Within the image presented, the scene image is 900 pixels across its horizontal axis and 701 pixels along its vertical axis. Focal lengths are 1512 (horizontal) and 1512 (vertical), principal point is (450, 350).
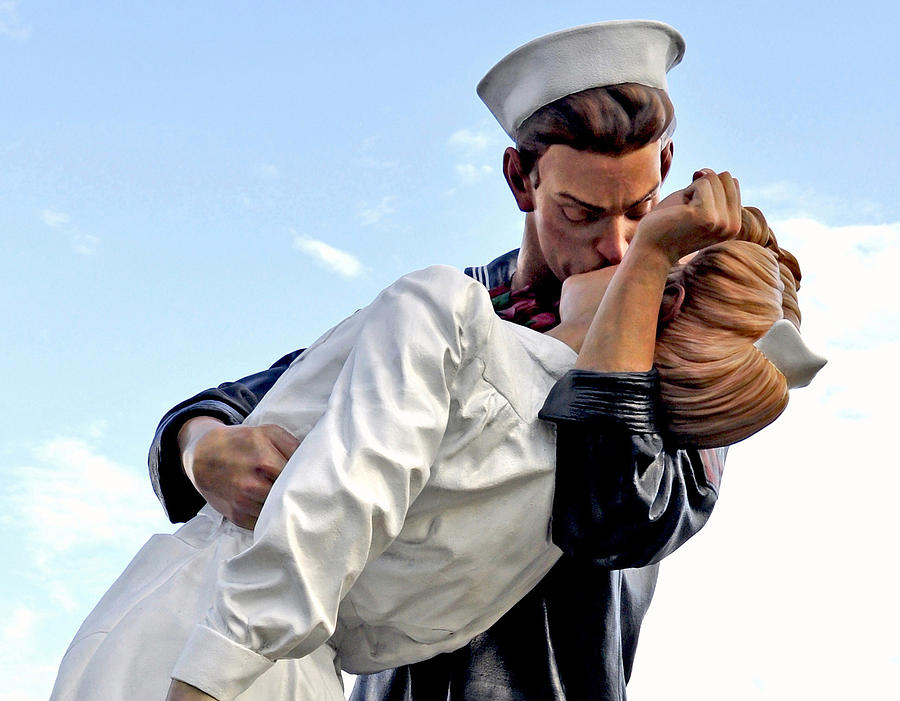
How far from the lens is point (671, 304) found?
2.37 metres

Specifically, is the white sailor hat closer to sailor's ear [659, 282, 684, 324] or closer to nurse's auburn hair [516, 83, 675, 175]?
nurse's auburn hair [516, 83, 675, 175]

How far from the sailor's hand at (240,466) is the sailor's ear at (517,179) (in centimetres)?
77

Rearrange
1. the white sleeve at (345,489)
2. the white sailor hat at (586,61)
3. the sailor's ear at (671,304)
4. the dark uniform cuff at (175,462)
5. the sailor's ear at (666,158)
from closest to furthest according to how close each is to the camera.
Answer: the white sleeve at (345,489)
the sailor's ear at (671,304)
the dark uniform cuff at (175,462)
the white sailor hat at (586,61)
the sailor's ear at (666,158)

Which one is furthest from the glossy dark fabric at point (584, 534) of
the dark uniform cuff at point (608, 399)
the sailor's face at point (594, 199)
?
the sailor's face at point (594, 199)

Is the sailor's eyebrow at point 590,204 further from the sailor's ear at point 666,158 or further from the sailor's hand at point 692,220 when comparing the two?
the sailor's hand at point 692,220

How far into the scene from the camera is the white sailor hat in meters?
2.69

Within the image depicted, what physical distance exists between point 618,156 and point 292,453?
82cm

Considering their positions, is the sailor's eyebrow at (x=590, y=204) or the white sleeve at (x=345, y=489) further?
the sailor's eyebrow at (x=590, y=204)

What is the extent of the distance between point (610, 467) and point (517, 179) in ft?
2.44

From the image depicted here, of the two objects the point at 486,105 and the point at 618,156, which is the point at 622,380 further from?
the point at 486,105

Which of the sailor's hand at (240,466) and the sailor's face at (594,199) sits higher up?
the sailor's face at (594,199)

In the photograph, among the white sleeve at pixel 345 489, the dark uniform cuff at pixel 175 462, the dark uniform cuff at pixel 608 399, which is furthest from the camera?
the dark uniform cuff at pixel 175 462

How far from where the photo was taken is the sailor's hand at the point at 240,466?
224cm

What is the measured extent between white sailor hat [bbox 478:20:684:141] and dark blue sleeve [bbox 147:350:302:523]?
0.73 m
